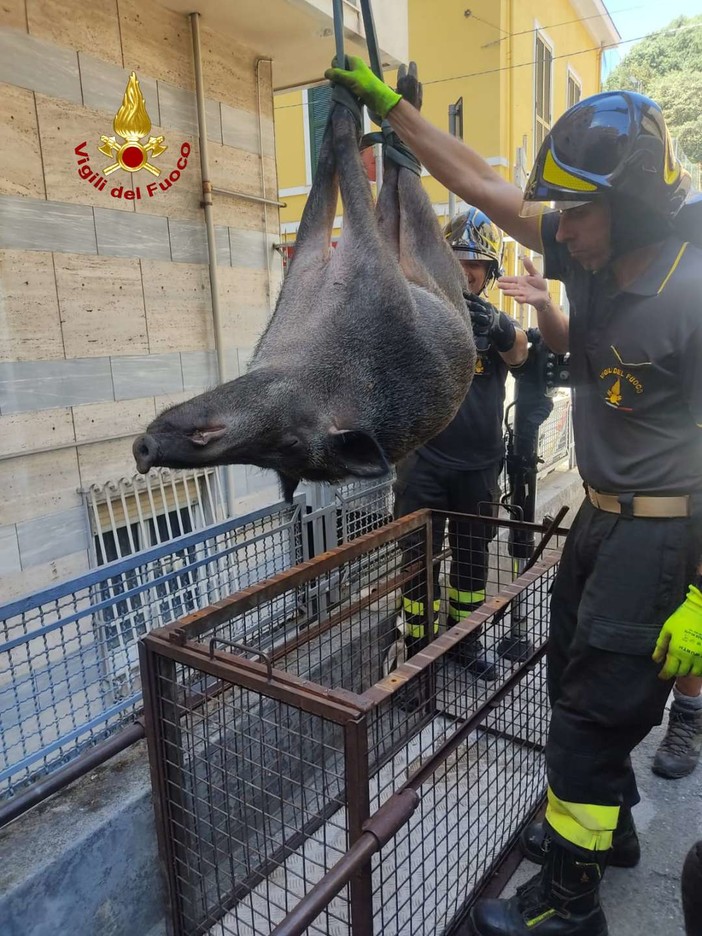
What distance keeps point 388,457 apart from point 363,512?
2127 millimetres

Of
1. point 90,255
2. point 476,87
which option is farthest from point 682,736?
point 476,87

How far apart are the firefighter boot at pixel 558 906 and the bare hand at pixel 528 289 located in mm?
2003

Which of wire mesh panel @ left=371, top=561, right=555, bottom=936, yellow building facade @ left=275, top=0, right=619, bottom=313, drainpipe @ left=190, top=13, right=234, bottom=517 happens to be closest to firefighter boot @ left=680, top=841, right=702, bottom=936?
wire mesh panel @ left=371, top=561, right=555, bottom=936

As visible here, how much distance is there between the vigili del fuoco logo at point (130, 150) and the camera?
4191 mm

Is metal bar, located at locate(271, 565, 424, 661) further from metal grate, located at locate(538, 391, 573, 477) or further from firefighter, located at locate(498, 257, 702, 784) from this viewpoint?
metal grate, located at locate(538, 391, 573, 477)

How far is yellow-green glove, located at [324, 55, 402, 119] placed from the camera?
7.12 feet

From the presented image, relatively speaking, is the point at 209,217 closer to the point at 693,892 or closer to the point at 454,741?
the point at 454,741

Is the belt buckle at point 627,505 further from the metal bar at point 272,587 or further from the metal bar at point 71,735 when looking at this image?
the metal bar at point 71,735

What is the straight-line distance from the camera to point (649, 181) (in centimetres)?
202

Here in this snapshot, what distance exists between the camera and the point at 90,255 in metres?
4.20

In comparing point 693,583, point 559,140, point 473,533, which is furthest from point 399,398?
point 473,533

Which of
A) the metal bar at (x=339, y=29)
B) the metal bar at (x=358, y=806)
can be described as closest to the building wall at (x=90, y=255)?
the metal bar at (x=339, y=29)

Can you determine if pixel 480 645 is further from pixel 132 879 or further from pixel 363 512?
pixel 132 879

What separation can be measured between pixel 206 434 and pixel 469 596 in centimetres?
250
